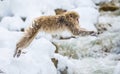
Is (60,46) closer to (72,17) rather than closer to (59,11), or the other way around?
(72,17)

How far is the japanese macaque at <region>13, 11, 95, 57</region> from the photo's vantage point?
7.80 m

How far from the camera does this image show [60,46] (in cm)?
1041

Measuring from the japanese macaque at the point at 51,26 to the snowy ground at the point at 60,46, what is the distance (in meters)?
0.18

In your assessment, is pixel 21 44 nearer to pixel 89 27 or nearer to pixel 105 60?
pixel 105 60

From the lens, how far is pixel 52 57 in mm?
8039

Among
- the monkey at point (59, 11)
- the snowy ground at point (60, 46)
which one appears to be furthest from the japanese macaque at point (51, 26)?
the monkey at point (59, 11)

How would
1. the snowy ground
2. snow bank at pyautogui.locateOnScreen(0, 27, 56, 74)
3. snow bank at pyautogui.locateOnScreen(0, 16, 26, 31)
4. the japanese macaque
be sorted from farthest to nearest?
1. snow bank at pyautogui.locateOnScreen(0, 16, 26, 31)
2. the japanese macaque
3. the snowy ground
4. snow bank at pyautogui.locateOnScreen(0, 27, 56, 74)

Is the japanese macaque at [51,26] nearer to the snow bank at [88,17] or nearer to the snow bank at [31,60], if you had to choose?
the snow bank at [31,60]

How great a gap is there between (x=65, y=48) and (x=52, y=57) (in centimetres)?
228

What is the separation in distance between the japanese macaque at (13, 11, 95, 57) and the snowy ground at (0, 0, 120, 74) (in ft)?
0.60

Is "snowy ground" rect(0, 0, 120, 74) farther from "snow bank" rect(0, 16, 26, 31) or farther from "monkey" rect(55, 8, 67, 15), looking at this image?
"monkey" rect(55, 8, 67, 15)

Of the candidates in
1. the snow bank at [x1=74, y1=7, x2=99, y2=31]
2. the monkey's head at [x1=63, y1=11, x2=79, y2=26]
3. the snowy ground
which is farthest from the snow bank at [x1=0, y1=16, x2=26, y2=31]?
the monkey's head at [x1=63, y1=11, x2=79, y2=26]

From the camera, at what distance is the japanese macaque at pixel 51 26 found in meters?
7.80

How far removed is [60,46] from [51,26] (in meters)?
2.56
